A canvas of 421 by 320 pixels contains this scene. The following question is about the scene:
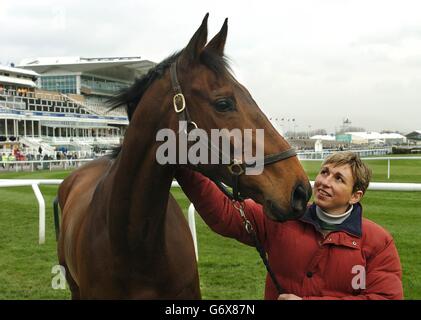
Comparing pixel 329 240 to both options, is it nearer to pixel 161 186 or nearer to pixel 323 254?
pixel 323 254

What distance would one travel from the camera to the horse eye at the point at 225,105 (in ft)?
5.70

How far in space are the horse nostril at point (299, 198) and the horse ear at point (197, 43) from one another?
70cm

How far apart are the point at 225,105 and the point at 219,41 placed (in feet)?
1.09

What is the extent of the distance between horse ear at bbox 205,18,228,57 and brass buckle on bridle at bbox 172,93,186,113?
247mm

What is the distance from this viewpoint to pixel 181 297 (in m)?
2.06

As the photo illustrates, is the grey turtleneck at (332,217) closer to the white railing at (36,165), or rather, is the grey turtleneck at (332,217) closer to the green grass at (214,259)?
the green grass at (214,259)

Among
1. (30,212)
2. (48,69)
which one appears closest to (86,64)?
(48,69)

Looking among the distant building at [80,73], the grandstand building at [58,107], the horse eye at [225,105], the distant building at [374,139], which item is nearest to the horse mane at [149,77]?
the horse eye at [225,105]

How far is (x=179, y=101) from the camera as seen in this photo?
1.81m

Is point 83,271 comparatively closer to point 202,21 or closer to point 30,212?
point 202,21

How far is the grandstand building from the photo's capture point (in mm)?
36219

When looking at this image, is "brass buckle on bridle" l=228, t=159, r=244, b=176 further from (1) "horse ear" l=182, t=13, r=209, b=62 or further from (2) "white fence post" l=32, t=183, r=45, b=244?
(2) "white fence post" l=32, t=183, r=45, b=244

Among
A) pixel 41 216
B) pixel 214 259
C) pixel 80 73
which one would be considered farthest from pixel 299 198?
pixel 80 73
